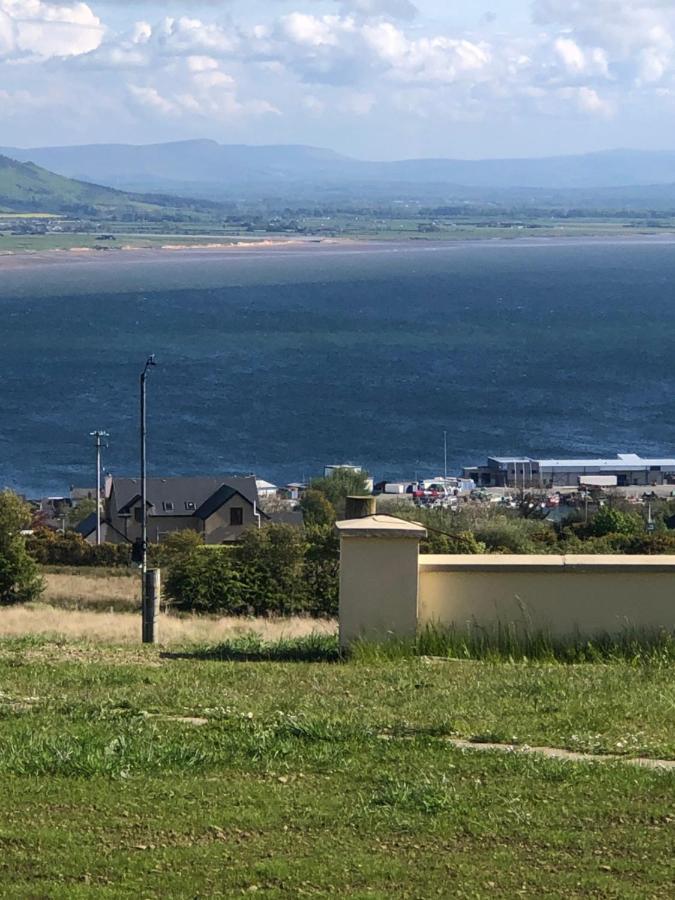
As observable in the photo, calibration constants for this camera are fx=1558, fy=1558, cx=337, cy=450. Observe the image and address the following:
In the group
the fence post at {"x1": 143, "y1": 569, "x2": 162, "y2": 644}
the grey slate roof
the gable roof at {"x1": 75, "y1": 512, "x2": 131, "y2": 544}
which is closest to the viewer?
the fence post at {"x1": 143, "y1": 569, "x2": 162, "y2": 644}

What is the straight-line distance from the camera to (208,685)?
8.55 metres

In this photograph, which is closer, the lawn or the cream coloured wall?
the lawn

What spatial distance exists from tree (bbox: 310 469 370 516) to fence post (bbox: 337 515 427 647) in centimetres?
3067

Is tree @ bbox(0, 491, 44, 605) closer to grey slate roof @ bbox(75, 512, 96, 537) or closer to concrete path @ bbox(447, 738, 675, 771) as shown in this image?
grey slate roof @ bbox(75, 512, 96, 537)

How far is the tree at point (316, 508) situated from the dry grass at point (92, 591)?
8556mm

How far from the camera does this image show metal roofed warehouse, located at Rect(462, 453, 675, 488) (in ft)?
168

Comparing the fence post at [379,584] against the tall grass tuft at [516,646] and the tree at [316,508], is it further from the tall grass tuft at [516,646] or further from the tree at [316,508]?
the tree at [316,508]

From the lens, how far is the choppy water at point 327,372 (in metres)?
60.9

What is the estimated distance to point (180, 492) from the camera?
38406 mm

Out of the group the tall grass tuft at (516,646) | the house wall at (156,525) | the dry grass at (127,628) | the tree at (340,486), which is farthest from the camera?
the tree at (340,486)

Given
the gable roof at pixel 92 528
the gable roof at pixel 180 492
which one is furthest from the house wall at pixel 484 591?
the gable roof at pixel 180 492

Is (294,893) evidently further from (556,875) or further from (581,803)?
(581,803)

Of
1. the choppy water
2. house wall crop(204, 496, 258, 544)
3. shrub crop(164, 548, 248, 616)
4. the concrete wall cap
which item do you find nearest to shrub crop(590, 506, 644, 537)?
house wall crop(204, 496, 258, 544)

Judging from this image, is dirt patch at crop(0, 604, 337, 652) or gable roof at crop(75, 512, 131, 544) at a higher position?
dirt patch at crop(0, 604, 337, 652)
